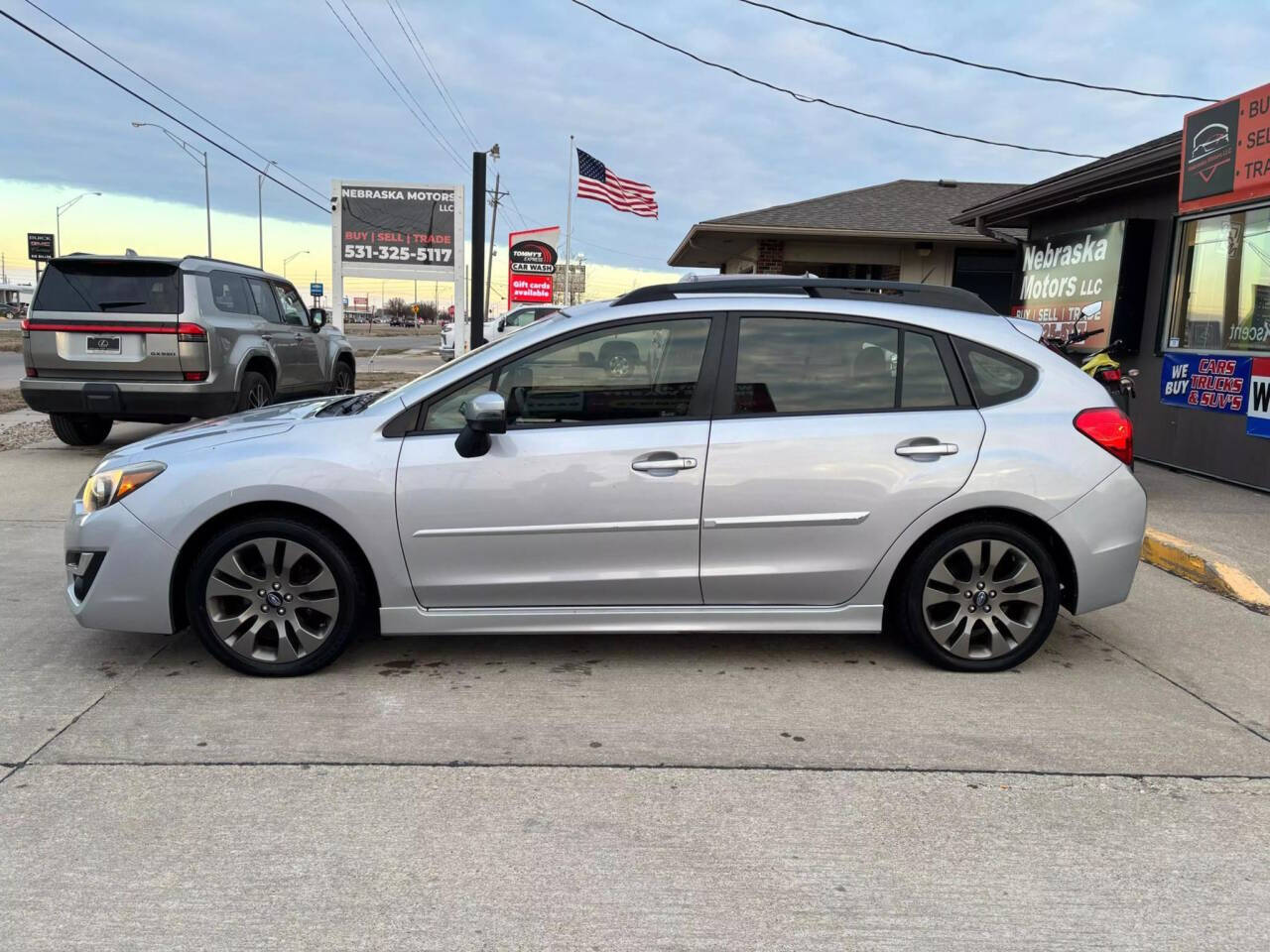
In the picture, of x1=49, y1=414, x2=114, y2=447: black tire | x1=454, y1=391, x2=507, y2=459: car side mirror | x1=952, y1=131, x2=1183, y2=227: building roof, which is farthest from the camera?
x1=49, y1=414, x2=114, y2=447: black tire

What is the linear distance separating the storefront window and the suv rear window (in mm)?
9505

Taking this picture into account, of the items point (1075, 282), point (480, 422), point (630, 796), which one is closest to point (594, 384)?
point (480, 422)

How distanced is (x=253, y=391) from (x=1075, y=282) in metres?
8.98

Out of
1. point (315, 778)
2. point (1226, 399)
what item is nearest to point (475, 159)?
point (1226, 399)

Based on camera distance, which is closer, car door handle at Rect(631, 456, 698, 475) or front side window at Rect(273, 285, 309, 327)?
car door handle at Rect(631, 456, 698, 475)

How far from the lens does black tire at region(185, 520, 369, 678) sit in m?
4.12

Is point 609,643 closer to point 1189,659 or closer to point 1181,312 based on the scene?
point 1189,659

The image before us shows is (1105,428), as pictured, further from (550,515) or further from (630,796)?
(630,796)

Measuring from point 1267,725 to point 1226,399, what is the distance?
5.62 meters

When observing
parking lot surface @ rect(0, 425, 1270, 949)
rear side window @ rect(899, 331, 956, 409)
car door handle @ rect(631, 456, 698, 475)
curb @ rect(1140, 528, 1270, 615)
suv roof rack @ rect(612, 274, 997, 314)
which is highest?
suv roof rack @ rect(612, 274, 997, 314)

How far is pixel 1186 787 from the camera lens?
3.39m

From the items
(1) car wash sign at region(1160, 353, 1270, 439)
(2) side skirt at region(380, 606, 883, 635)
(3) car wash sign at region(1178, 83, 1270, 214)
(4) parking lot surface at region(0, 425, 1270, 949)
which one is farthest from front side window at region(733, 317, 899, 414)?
(3) car wash sign at region(1178, 83, 1270, 214)

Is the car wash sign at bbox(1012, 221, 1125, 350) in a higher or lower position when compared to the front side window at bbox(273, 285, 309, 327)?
higher

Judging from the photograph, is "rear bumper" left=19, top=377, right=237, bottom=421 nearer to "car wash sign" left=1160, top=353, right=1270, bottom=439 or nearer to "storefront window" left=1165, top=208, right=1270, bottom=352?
"car wash sign" left=1160, top=353, right=1270, bottom=439
